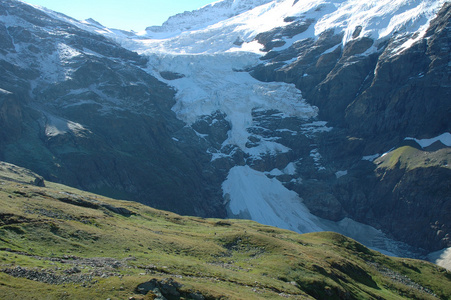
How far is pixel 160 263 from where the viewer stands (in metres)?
44.2

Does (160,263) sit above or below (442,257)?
below

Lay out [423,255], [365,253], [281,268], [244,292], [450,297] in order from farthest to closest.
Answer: [423,255]
[365,253]
[450,297]
[281,268]
[244,292]

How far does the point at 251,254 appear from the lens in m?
64.3

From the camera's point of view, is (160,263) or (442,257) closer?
(160,263)

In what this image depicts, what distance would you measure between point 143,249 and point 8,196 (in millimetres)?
22988

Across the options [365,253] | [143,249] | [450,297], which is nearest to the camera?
[143,249]

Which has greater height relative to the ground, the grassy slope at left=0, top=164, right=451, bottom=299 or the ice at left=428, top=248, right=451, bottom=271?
the ice at left=428, top=248, right=451, bottom=271

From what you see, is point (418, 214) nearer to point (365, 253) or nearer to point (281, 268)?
point (365, 253)

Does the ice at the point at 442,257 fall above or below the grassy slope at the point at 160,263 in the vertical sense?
above

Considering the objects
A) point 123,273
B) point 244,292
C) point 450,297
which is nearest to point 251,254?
point 244,292

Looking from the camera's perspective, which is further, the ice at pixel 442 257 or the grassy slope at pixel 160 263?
the ice at pixel 442 257

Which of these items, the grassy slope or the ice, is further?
the ice

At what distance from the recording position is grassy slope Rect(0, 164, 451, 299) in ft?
107

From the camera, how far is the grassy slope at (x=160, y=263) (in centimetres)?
3253
